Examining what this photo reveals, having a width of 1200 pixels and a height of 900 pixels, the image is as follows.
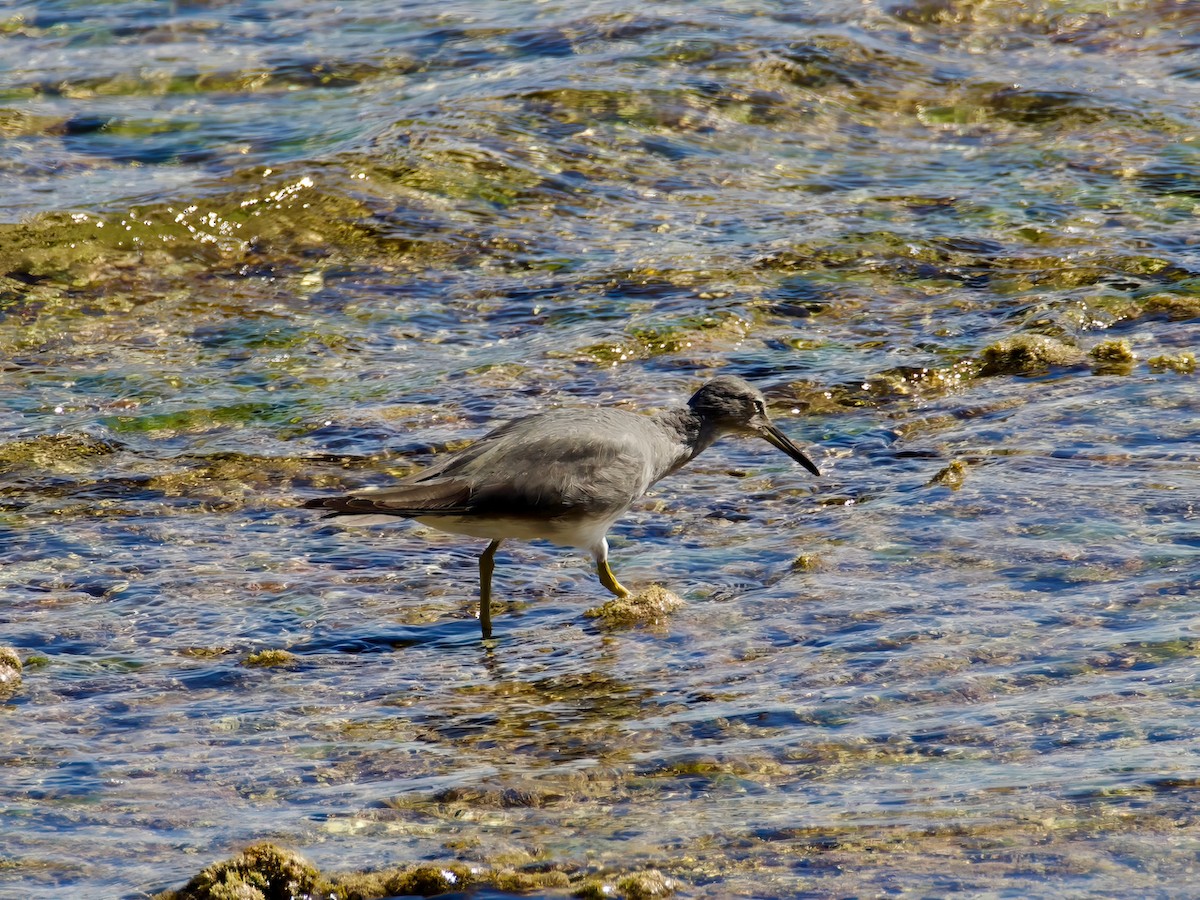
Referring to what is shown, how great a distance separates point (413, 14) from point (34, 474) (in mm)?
9518

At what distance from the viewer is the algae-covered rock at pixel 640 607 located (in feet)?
22.9

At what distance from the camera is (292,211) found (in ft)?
39.6

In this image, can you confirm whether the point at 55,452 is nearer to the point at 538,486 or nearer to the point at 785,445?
the point at 538,486

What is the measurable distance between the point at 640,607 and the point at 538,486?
704 millimetres

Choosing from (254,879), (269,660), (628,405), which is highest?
(254,879)

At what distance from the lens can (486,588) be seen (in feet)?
23.5

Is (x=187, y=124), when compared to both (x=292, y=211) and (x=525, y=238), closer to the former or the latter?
(x=292, y=211)

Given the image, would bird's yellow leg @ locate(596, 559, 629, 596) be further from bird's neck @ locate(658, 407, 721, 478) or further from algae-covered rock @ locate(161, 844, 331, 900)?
algae-covered rock @ locate(161, 844, 331, 900)

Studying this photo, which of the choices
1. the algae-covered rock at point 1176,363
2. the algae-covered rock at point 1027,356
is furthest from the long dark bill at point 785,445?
the algae-covered rock at point 1176,363

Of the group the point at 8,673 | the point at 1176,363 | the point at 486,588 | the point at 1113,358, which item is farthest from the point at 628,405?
the point at 8,673

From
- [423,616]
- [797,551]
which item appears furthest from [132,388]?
[797,551]

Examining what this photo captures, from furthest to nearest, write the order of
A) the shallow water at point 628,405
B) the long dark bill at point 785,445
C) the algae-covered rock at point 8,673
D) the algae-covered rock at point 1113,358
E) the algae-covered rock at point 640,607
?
the algae-covered rock at point 1113,358, the long dark bill at point 785,445, the algae-covered rock at point 640,607, the algae-covered rock at point 8,673, the shallow water at point 628,405

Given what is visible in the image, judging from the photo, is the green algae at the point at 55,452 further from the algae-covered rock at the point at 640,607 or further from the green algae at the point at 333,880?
the green algae at the point at 333,880

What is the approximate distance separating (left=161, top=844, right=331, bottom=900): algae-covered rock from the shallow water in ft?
0.71
